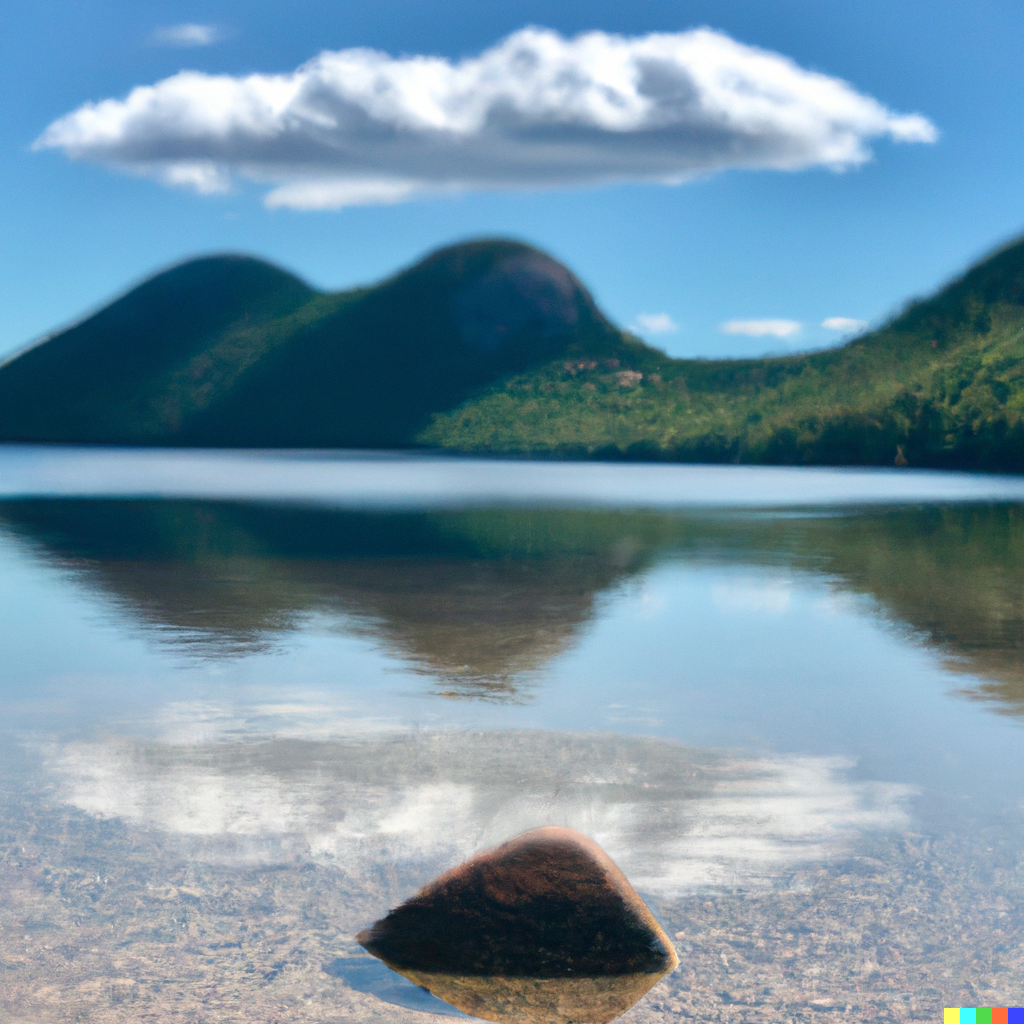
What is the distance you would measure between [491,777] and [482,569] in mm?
15559

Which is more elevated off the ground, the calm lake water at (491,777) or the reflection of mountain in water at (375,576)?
the reflection of mountain in water at (375,576)

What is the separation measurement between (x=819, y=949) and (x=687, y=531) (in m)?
31.0

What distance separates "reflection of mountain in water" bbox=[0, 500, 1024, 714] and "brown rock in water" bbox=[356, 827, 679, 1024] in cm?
590

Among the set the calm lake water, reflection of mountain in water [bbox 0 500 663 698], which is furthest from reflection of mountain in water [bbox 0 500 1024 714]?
the calm lake water

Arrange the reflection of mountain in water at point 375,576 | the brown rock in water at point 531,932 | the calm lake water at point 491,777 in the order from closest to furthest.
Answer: the brown rock in water at point 531,932, the calm lake water at point 491,777, the reflection of mountain in water at point 375,576

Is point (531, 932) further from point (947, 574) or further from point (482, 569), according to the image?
point (947, 574)

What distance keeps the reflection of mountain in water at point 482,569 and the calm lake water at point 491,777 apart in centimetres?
16

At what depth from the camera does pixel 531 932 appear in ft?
20.8

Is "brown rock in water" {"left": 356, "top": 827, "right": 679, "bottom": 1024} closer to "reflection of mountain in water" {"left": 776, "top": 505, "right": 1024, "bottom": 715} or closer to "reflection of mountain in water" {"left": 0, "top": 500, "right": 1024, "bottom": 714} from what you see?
"reflection of mountain in water" {"left": 0, "top": 500, "right": 1024, "bottom": 714}

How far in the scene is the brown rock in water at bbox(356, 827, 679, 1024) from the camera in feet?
20.2

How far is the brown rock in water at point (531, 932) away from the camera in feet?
20.2

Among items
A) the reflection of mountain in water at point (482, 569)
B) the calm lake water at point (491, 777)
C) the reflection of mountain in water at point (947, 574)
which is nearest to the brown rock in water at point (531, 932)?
the calm lake water at point (491, 777)

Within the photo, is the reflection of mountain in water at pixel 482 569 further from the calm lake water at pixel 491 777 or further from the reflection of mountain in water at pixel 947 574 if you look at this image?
the calm lake water at pixel 491 777

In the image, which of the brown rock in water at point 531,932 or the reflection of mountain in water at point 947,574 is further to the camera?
the reflection of mountain in water at point 947,574
